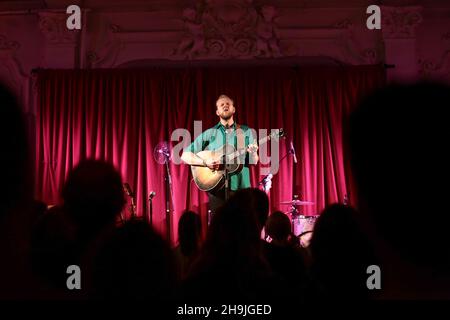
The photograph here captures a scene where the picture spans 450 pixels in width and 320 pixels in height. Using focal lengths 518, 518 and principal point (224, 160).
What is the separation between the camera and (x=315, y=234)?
1.38m

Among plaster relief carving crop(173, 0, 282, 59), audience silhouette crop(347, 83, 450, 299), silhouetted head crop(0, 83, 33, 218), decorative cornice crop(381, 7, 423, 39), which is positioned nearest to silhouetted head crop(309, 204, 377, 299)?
audience silhouette crop(347, 83, 450, 299)

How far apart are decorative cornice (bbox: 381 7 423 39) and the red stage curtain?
1.59 ft

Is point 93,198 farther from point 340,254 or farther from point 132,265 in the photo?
point 340,254

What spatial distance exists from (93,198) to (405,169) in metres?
0.56

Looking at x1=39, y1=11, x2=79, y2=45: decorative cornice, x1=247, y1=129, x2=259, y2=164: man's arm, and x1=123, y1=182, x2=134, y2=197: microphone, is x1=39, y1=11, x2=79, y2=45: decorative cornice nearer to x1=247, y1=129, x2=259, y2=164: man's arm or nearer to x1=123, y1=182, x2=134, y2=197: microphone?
x1=123, y1=182, x2=134, y2=197: microphone

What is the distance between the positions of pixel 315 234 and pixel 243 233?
8.1 inches

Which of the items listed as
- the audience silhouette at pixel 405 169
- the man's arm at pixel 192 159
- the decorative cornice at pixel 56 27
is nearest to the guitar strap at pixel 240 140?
the man's arm at pixel 192 159

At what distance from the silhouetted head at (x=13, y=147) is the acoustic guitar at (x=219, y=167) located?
170 inches

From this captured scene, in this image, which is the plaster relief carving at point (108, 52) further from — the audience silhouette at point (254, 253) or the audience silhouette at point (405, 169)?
the audience silhouette at point (405, 169)

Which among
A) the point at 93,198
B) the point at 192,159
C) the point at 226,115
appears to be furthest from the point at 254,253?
the point at 226,115

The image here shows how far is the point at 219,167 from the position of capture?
511cm
